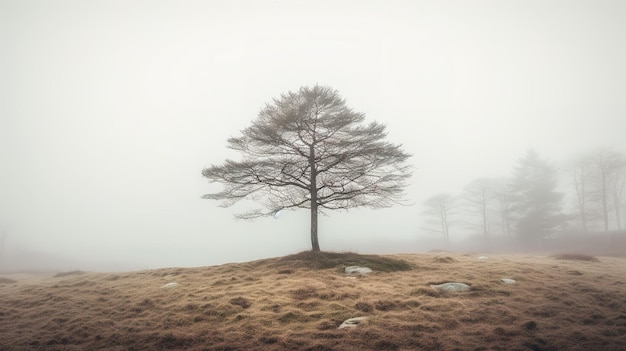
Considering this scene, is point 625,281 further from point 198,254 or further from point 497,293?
point 198,254

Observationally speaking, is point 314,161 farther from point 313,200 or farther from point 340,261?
point 340,261

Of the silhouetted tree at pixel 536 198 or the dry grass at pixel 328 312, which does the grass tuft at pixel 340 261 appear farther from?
the silhouetted tree at pixel 536 198

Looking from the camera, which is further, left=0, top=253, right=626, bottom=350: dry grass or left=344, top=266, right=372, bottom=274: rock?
left=344, top=266, right=372, bottom=274: rock

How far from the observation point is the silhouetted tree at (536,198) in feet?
109

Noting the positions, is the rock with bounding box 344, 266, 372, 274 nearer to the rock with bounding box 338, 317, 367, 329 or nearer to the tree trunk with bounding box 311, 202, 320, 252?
the tree trunk with bounding box 311, 202, 320, 252

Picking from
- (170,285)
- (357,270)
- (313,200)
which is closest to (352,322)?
(357,270)

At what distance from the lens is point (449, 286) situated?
9.38 meters

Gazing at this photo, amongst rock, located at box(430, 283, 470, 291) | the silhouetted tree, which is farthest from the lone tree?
the silhouetted tree

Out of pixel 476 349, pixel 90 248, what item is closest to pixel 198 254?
pixel 90 248

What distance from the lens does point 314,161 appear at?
14.6 meters

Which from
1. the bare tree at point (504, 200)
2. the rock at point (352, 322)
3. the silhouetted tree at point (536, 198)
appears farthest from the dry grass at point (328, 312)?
the bare tree at point (504, 200)

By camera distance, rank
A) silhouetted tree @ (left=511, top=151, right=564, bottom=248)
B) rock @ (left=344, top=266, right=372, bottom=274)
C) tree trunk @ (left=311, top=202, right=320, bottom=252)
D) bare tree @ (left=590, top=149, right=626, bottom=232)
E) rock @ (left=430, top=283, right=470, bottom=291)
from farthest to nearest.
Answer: silhouetted tree @ (left=511, top=151, right=564, bottom=248)
bare tree @ (left=590, top=149, right=626, bottom=232)
tree trunk @ (left=311, top=202, right=320, bottom=252)
rock @ (left=344, top=266, right=372, bottom=274)
rock @ (left=430, top=283, right=470, bottom=291)

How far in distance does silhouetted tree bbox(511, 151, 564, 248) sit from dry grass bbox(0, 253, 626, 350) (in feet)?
87.7

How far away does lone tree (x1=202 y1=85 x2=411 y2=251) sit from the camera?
14094 mm
